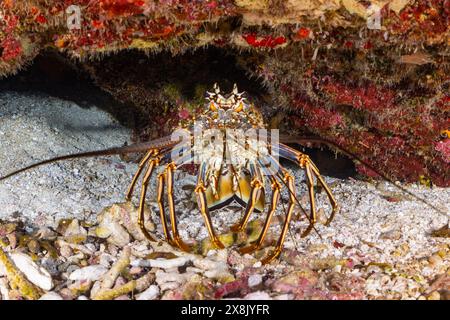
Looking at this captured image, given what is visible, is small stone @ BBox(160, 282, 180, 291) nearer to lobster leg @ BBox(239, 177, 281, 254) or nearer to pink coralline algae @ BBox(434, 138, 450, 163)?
lobster leg @ BBox(239, 177, 281, 254)

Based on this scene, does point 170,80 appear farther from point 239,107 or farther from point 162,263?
point 162,263

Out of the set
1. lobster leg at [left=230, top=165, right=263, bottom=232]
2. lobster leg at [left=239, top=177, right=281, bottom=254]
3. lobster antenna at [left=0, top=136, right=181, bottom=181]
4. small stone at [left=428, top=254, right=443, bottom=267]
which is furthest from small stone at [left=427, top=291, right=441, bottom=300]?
lobster antenna at [left=0, top=136, right=181, bottom=181]

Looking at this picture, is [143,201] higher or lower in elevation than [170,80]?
lower

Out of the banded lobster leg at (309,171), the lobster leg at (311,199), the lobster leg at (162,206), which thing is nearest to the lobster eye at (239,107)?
the banded lobster leg at (309,171)

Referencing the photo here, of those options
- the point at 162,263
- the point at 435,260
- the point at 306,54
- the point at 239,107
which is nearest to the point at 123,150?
the point at 162,263
